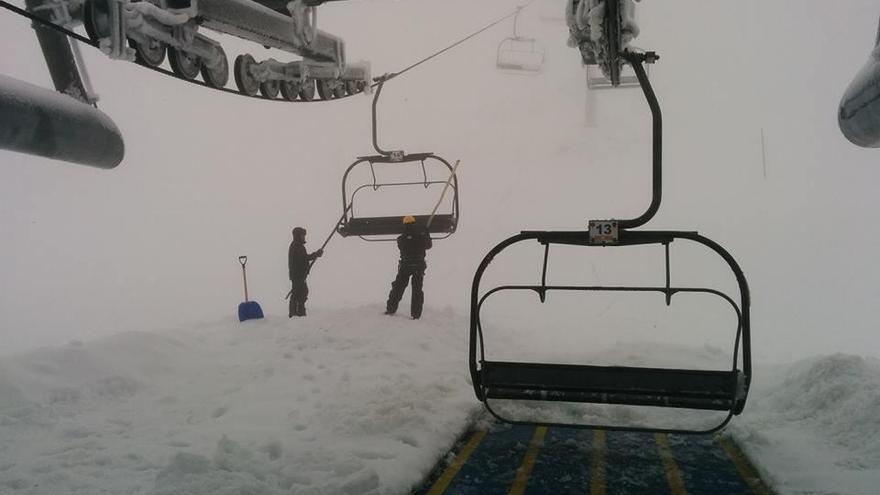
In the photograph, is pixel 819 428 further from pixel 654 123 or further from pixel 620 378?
pixel 654 123

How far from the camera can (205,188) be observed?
128 feet

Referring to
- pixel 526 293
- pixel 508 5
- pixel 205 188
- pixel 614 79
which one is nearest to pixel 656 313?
pixel 526 293

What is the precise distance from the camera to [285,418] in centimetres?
565

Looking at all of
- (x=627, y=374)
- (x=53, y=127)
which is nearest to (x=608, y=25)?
(x=627, y=374)

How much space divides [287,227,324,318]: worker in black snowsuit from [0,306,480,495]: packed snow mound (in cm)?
224

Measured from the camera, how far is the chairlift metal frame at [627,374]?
363cm

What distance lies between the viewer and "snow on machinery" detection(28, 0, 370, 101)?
5.75 m

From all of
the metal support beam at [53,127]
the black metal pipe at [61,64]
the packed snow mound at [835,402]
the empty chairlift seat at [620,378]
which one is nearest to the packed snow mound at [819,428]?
the packed snow mound at [835,402]

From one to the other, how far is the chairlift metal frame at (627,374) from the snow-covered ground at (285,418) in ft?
2.77

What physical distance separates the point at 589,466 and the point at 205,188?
3795cm

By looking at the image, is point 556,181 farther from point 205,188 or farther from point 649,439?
point 649,439

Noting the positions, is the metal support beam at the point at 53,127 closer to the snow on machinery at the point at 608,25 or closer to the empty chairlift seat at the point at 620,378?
the empty chairlift seat at the point at 620,378

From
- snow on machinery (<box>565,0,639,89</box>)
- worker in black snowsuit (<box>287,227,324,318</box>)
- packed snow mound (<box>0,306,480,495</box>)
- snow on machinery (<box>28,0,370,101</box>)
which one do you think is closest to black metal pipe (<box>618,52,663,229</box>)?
snow on machinery (<box>565,0,639,89</box>)

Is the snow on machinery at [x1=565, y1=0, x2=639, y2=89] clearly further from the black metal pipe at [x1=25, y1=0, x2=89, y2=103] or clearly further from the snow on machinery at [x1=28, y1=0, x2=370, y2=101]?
the black metal pipe at [x1=25, y1=0, x2=89, y2=103]
